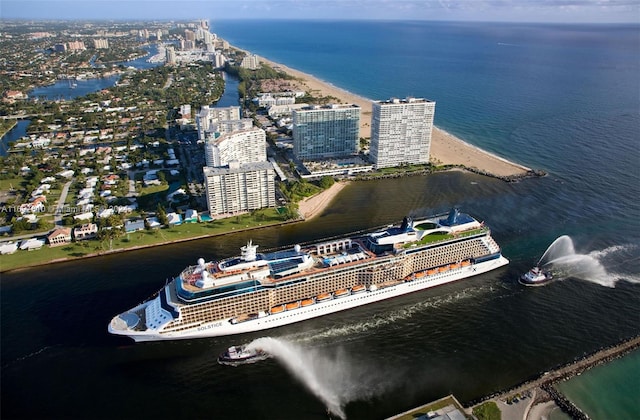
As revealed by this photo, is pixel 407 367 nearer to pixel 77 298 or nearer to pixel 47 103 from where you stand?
pixel 77 298

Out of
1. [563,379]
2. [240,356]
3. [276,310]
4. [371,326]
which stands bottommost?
[371,326]

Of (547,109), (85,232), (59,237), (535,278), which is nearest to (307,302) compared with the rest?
(535,278)

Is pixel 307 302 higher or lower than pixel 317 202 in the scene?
higher

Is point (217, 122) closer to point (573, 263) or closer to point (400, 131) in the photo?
point (400, 131)

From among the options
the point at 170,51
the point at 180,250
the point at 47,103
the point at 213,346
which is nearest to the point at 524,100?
the point at 180,250

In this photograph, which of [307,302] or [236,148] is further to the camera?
[236,148]

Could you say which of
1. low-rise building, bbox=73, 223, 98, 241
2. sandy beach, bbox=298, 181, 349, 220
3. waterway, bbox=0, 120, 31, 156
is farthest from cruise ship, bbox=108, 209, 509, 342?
waterway, bbox=0, 120, 31, 156

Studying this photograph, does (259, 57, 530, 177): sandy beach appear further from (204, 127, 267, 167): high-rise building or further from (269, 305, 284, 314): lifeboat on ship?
(269, 305, 284, 314): lifeboat on ship
